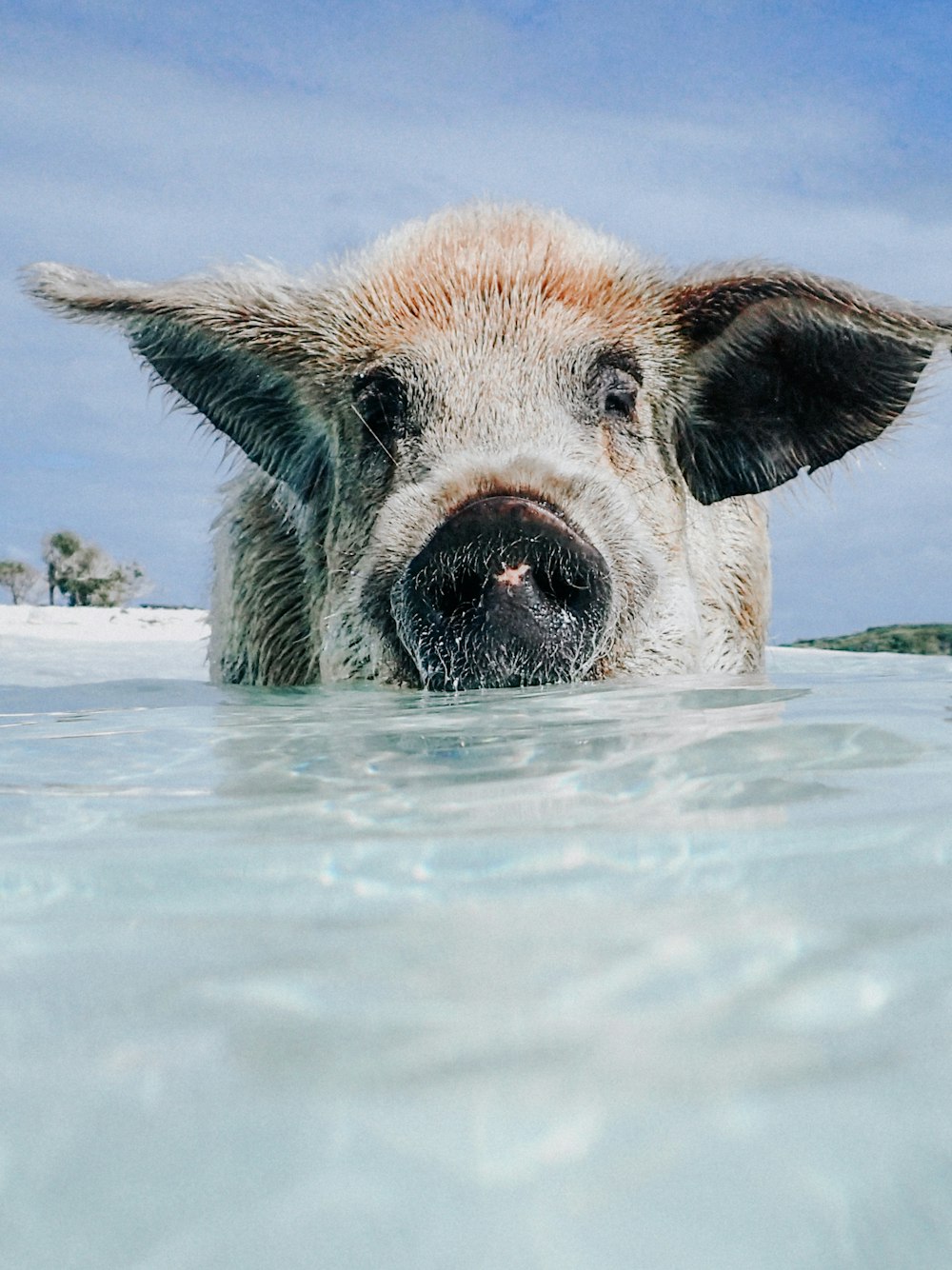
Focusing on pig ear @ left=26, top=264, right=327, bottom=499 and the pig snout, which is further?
pig ear @ left=26, top=264, right=327, bottom=499

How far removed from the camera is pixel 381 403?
4762 millimetres

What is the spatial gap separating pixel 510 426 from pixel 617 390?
594mm

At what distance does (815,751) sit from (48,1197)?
1.58m

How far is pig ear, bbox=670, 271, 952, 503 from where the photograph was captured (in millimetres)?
4664

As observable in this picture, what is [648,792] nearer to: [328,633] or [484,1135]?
[484,1135]

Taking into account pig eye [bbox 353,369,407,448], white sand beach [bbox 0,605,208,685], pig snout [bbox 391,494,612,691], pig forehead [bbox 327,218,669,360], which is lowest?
white sand beach [bbox 0,605,208,685]

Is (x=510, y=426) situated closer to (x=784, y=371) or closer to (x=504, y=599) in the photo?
(x=504, y=599)

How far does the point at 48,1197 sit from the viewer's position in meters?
0.81

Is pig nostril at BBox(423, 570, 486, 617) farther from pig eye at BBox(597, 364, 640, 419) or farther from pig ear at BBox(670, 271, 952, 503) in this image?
pig ear at BBox(670, 271, 952, 503)

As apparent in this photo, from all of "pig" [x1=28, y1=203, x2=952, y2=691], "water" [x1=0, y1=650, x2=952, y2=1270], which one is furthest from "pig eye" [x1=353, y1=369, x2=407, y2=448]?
"water" [x1=0, y1=650, x2=952, y2=1270]

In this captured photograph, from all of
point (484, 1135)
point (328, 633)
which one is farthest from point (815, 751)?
point (328, 633)

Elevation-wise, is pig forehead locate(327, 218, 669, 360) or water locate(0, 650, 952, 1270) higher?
pig forehead locate(327, 218, 669, 360)

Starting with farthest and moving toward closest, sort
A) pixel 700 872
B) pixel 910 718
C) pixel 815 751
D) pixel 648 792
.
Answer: pixel 910 718 < pixel 815 751 < pixel 648 792 < pixel 700 872

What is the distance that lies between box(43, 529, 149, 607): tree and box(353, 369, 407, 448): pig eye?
29.4 meters
